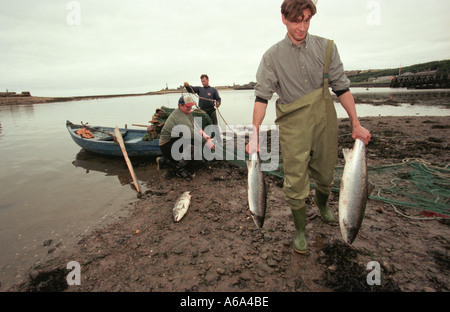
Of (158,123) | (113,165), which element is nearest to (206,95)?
(158,123)

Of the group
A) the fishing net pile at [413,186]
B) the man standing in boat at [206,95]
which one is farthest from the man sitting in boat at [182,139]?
the man standing in boat at [206,95]

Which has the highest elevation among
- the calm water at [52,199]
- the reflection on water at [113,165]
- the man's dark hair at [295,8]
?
the man's dark hair at [295,8]

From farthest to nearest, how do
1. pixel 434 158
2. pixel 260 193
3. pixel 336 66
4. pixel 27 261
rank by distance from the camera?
pixel 434 158 → pixel 27 261 → pixel 260 193 → pixel 336 66

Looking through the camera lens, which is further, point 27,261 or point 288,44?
point 27,261

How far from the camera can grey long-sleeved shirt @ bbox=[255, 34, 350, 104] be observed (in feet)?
8.75

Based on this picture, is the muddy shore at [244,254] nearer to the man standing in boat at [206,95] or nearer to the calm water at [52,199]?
the calm water at [52,199]

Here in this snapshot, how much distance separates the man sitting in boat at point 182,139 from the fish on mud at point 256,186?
379 centimetres

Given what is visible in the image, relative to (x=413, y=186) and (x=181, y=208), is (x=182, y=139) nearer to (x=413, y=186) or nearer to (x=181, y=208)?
(x=181, y=208)

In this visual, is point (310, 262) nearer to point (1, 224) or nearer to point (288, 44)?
point (288, 44)

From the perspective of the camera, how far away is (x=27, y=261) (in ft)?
12.6

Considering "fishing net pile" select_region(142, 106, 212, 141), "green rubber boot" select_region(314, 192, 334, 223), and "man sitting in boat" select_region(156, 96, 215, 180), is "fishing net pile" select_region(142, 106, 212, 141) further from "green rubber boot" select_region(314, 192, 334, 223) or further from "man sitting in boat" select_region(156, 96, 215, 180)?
"green rubber boot" select_region(314, 192, 334, 223)

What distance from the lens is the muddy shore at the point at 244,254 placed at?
2.71 metres
